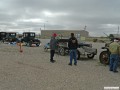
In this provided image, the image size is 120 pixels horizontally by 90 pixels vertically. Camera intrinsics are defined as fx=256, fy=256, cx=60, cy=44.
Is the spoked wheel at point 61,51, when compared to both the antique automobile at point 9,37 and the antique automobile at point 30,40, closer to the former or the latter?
the antique automobile at point 30,40

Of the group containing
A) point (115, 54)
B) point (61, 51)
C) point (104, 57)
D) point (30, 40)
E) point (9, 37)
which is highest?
point (115, 54)

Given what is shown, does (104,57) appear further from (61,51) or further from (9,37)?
(9,37)

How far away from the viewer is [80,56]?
60.7 ft

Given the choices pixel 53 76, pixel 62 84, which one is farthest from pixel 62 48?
pixel 62 84

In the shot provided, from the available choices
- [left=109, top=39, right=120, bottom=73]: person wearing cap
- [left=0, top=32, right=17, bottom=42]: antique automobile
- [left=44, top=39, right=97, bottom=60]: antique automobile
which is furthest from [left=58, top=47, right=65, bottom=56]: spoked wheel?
[left=0, top=32, right=17, bottom=42]: antique automobile

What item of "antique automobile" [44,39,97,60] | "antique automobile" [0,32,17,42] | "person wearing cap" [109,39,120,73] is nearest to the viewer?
"person wearing cap" [109,39,120,73]

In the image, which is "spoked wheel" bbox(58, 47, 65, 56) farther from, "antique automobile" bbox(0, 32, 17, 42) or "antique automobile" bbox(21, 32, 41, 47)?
"antique automobile" bbox(0, 32, 17, 42)

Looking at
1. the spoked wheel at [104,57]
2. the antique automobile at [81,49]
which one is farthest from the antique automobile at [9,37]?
the spoked wheel at [104,57]

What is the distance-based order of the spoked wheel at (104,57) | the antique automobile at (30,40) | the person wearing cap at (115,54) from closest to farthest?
1. the person wearing cap at (115,54)
2. the spoked wheel at (104,57)
3. the antique automobile at (30,40)

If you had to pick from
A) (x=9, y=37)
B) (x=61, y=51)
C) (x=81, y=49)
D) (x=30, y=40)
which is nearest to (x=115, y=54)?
(x=81, y=49)

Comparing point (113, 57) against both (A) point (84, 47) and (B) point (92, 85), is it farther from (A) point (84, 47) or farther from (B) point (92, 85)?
(A) point (84, 47)

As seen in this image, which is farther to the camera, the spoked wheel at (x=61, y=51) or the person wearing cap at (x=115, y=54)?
the spoked wheel at (x=61, y=51)

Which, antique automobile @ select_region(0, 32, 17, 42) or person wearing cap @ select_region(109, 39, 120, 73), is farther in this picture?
antique automobile @ select_region(0, 32, 17, 42)

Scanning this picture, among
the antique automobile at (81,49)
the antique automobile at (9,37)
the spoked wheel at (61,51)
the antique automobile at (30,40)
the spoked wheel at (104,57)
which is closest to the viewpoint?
the spoked wheel at (104,57)
